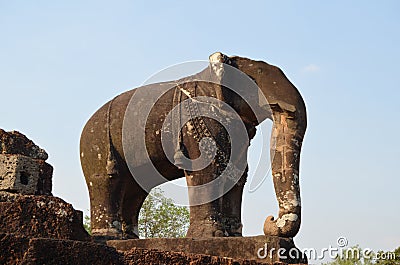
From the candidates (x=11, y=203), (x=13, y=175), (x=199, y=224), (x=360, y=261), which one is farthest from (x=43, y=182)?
(x=360, y=261)

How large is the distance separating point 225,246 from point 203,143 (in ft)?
6.32

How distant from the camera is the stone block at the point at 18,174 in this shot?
542cm

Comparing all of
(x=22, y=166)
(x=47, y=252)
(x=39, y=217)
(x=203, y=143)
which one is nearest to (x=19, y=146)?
(x=22, y=166)

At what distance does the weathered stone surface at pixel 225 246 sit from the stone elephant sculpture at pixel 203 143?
1.63 ft

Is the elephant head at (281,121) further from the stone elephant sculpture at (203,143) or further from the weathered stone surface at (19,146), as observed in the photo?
the weathered stone surface at (19,146)

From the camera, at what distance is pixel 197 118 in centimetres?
830

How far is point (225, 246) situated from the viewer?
6480 mm

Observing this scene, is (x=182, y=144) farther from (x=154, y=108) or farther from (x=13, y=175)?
(x=13, y=175)

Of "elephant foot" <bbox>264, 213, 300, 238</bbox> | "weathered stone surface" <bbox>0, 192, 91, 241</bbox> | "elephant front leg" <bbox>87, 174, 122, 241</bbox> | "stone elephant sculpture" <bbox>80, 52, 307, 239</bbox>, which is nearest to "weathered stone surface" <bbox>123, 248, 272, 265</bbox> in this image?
"weathered stone surface" <bbox>0, 192, 91, 241</bbox>

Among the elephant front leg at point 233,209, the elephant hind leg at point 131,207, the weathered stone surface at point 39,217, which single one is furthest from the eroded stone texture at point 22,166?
the elephant hind leg at point 131,207

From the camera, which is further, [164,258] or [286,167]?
[286,167]

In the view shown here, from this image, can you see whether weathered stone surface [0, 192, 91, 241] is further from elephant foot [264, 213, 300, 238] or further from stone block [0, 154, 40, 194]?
elephant foot [264, 213, 300, 238]

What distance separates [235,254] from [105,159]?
3411mm

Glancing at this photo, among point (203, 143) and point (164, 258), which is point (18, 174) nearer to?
point (164, 258)
